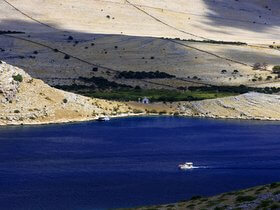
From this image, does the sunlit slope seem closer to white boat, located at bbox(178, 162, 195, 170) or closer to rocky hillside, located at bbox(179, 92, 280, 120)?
rocky hillside, located at bbox(179, 92, 280, 120)

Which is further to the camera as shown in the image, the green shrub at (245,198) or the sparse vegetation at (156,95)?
the sparse vegetation at (156,95)

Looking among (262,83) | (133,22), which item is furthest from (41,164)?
(133,22)

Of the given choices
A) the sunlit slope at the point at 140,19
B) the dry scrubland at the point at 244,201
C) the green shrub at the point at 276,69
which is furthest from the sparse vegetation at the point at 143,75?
the dry scrubland at the point at 244,201

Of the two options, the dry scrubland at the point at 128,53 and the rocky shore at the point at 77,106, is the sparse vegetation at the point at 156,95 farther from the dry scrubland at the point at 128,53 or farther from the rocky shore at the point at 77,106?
the dry scrubland at the point at 128,53

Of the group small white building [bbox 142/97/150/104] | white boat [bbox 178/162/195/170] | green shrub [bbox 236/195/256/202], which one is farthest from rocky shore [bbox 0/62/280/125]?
green shrub [bbox 236/195/256/202]

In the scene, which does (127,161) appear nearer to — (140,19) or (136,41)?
(136,41)

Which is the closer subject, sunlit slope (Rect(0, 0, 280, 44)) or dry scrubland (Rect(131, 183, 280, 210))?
dry scrubland (Rect(131, 183, 280, 210))
